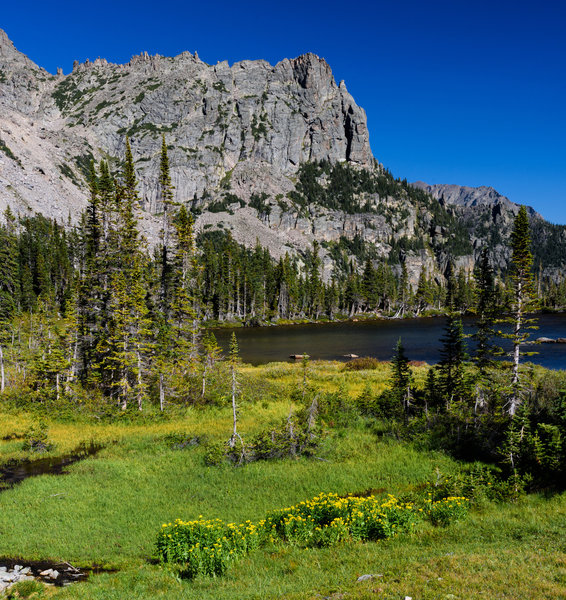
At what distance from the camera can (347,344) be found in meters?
77.8

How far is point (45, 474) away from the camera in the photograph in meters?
19.5

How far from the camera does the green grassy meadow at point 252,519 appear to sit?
891 centimetres

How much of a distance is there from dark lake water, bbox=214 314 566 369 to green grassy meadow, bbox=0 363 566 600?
1356 inches

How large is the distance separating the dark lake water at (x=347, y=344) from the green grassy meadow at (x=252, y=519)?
113 feet

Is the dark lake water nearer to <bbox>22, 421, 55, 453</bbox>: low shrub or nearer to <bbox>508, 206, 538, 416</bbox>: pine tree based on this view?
<bbox>508, 206, 538, 416</bbox>: pine tree

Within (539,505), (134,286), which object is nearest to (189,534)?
(539,505)

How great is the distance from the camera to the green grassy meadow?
8.91m

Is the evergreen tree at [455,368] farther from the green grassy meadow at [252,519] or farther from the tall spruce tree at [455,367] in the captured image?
the green grassy meadow at [252,519]

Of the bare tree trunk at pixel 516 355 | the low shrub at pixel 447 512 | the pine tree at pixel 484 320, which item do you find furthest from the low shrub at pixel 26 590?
the pine tree at pixel 484 320

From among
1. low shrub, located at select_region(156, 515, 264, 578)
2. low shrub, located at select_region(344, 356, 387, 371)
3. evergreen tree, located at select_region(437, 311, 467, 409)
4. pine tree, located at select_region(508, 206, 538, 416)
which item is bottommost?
low shrub, located at select_region(344, 356, 387, 371)

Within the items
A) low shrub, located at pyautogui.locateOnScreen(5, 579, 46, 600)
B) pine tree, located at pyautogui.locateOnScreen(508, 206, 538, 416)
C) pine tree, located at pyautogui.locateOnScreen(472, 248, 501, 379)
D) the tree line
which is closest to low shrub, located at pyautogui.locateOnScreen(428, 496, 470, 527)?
pine tree, located at pyautogui.locateOnScreen(508, 206, 538, 416)

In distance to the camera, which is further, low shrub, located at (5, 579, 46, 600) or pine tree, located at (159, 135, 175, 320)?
pine tree, located at (159, 135, 175, 320)

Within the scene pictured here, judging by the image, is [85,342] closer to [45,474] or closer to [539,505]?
[45,474]

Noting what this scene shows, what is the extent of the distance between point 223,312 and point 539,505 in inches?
4249
